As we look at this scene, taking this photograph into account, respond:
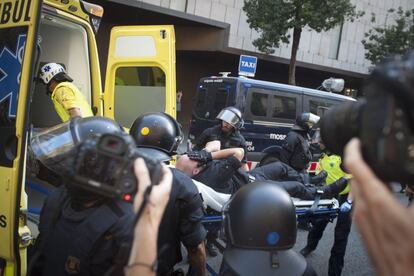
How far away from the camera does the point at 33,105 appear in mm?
4625

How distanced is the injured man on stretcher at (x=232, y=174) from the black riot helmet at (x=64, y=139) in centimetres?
140

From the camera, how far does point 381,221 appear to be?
82 cm

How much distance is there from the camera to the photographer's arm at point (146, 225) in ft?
3.79

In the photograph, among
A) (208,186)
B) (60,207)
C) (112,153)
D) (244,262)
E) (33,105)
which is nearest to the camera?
(112,153)

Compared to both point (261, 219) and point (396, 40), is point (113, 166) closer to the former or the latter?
point (261, 219)

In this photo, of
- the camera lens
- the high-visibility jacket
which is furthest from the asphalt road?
the camera lens

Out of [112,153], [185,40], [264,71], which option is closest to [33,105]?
[112,153]

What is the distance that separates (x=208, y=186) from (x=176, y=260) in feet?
4.74

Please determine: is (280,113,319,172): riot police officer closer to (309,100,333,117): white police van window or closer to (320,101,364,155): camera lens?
(320,101,364,155): camera lens

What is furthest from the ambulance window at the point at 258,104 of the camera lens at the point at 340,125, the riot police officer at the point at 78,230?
the camera lens at the point at 340,125

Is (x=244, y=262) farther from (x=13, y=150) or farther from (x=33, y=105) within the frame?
(x=33, y=105)

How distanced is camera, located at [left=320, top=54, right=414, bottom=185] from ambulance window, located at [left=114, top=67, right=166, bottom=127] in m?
3.72

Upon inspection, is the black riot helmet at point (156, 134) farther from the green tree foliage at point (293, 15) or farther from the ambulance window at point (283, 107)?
the green tree foliage at point (293, 15)

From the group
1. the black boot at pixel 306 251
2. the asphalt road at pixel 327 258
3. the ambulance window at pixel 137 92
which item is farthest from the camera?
the black boot at pixel 306 251
